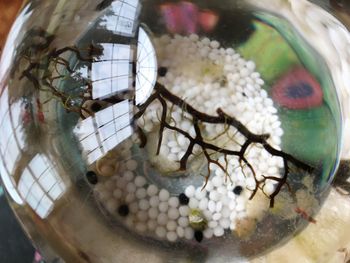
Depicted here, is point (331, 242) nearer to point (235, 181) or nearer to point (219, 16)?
point (235, 181)

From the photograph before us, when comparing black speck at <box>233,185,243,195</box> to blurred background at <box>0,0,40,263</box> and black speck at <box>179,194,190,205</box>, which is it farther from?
blurred background at <box>0,0,40,263</box>

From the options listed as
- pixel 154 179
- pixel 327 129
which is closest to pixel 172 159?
pixel 154 179

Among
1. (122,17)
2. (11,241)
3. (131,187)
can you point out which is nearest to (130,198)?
(131,187)

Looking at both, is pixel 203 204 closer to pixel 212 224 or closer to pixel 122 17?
pixel 212 224

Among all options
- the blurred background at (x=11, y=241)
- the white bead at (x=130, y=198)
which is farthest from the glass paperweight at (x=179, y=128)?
the blurred background at (x=11, y=241)

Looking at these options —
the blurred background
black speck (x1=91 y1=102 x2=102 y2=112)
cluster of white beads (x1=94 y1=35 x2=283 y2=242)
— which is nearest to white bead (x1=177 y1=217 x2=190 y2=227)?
cluster of white beads (x1=94 y1=35 x2=283 y2=242)
